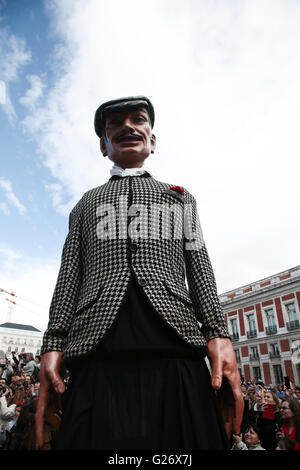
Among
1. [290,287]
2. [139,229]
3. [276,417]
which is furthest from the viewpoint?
[290,287]

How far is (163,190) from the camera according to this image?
2.03 metres

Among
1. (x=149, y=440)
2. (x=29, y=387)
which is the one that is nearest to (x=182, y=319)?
(x=149, y=440)

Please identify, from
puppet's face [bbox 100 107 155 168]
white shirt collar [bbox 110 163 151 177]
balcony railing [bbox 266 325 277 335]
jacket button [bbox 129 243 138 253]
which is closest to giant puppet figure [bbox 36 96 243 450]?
jacket button [bbox 129 243 138 253]

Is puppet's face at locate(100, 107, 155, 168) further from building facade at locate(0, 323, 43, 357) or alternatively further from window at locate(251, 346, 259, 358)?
building facade at locate(0, 323, 43, 357)

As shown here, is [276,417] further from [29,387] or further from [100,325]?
[100,325]

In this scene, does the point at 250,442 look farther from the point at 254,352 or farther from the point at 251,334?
the point at 251,334

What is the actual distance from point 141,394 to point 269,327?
110 feet

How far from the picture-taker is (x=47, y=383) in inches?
57.9

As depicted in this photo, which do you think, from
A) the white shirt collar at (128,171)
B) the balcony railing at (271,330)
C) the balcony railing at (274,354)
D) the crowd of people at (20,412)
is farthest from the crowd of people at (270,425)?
the balcony railing at (271,330)

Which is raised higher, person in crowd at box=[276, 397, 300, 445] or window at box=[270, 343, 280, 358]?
window at box=[270, 343, 280, 358]

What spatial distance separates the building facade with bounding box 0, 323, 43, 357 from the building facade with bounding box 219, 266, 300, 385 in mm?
70643

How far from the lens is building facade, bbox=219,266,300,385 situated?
29.2 m

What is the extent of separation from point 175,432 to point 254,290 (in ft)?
114

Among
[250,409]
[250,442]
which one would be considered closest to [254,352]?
[250,409]
